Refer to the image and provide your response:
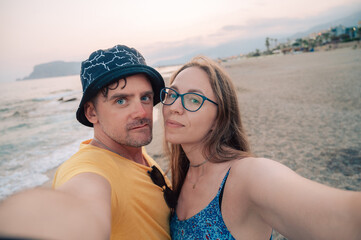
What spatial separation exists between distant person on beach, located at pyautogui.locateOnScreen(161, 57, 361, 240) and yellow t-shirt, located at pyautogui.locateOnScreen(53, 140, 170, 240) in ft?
0.94

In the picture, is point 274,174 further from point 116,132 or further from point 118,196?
point 116,132

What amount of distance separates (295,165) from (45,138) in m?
11.7

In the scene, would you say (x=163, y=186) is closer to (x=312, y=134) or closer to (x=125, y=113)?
(x=125, y=113)

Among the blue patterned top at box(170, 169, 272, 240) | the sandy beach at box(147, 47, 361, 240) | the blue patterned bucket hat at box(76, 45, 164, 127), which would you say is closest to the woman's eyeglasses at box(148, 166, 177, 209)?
the blue patterned top at box(170, 169, 272, 240)

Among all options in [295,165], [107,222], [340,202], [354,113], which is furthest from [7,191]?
[354,113]

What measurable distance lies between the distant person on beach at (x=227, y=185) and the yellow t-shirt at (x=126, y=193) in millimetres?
285

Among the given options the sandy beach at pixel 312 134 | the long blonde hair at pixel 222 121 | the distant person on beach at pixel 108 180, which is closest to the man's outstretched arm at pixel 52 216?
the distant person on beach at pixel 108 180

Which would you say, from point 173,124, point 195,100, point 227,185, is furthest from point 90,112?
point 227,185

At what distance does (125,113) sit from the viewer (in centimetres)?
198

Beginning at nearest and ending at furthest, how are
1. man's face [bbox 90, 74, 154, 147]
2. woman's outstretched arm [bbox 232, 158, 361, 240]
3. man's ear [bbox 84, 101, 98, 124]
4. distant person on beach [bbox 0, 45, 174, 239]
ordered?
distant person on beach [bbox 0, 45, 174, 239] → woman's outstretched arm [bbox 232, 158, 361, 240] → man's face [bbox 90, 74, 154, 147] → man's ear [bbox 84, 101, 98, 124]

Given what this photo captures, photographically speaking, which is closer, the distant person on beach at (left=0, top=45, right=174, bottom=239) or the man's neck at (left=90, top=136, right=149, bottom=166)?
the distant person on beach at (left=0, top=45, right=174, bottom=239)

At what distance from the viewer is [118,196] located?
1.44 metres

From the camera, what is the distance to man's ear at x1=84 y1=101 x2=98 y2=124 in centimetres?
209

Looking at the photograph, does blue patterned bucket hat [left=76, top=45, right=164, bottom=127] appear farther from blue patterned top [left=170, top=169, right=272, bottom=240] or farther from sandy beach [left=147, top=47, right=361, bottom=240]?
sandy beach [left=147, top=47, right=361, bottom=240]
